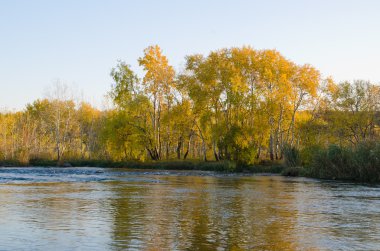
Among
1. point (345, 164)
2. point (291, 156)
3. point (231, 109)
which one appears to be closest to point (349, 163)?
point (345, 164)

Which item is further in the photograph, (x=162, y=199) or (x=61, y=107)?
(x=61, y=107)

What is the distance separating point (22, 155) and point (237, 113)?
101 ft

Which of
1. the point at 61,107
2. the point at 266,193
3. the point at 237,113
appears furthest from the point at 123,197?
the point at 61,107

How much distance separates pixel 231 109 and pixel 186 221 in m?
49.1

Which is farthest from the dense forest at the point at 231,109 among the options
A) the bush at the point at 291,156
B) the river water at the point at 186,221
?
the river water at the point at 186,221

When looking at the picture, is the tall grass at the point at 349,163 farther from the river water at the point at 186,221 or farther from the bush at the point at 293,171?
the river water at the point at 186,221

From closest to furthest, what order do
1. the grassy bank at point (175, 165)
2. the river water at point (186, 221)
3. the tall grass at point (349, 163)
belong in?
the river water at point (186, 221) < the tall grass at point (349, 163) < the grassy bank at point (175, 165)

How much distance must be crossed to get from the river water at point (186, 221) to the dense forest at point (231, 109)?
34493mm

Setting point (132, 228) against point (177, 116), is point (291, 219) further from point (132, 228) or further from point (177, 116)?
point (177, 116)

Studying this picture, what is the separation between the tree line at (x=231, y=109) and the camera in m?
63.9

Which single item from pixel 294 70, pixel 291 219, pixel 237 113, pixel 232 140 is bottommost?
pixel 291 219

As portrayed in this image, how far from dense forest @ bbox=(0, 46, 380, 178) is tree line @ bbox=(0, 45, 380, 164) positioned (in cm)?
14

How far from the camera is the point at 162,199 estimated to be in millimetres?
24891

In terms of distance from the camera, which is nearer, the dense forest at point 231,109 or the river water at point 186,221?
the river water at point 186,221
